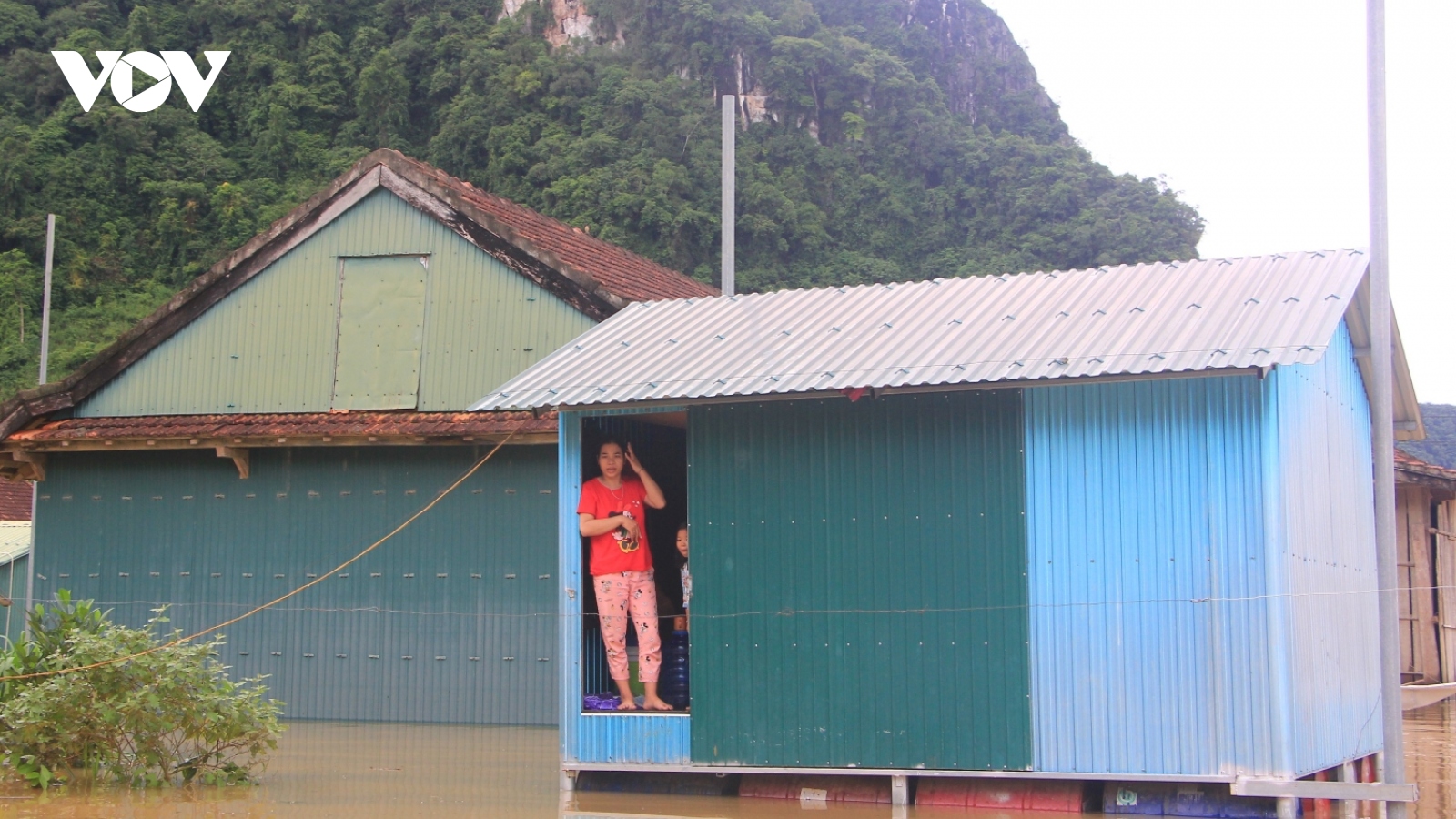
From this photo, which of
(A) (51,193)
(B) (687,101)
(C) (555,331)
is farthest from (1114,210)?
(C) (555,331)

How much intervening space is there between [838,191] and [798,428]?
209 ft

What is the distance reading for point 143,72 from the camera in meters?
61.7

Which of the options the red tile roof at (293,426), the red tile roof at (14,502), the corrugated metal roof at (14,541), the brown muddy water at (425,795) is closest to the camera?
the brown muddy water at (425,795)

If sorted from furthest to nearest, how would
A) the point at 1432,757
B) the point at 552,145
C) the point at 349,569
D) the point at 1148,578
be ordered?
the point at 552,145 < the point at 349,569 < the point at 1432,757 < the point at 1148,578

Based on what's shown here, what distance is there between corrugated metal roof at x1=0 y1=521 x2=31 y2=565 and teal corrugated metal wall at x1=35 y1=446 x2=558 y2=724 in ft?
10.8

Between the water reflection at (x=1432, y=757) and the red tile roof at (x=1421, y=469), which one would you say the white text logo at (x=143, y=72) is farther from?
the water reflection at (x=1432, y=757)

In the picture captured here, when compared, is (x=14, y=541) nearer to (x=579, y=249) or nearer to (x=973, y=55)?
(x=579, y=249)

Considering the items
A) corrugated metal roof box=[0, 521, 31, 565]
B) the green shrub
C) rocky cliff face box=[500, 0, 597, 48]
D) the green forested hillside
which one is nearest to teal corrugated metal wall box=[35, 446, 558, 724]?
corrugated metal roof box=[0, 521, 31, 565]

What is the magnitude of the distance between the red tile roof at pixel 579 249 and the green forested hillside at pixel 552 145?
1170 inches

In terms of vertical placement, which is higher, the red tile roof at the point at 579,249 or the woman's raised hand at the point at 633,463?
the red tile roof at the point at 579,249

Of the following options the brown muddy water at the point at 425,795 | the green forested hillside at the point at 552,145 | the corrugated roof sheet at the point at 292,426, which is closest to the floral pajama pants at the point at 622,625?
the brown muddy water at the point at 425,795

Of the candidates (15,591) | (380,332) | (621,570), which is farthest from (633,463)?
(15,591)

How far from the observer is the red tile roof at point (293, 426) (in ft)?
48.5

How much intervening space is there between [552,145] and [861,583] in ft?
180
